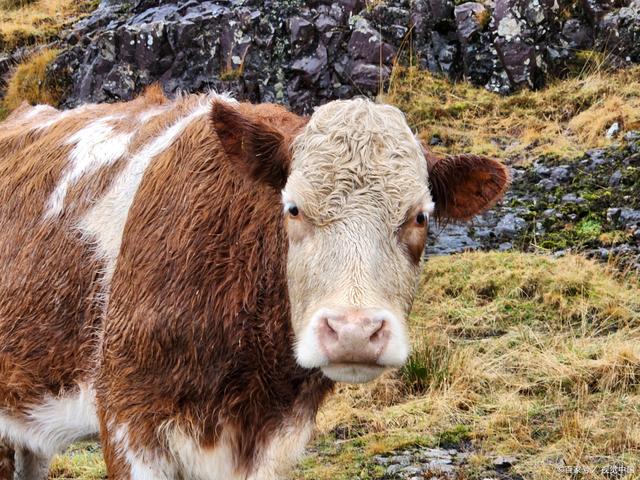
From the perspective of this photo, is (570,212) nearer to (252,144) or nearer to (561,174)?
(561,174)

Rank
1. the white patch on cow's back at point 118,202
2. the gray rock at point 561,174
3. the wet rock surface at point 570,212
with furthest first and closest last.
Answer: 1. the gray rock at point 561,174
2. the wet rock surface at point 570,212
3. the white patch on cow's back at point 118,202

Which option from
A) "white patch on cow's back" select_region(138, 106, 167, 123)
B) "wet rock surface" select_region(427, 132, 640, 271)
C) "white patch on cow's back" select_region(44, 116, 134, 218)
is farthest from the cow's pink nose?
"wet rock surface" select_region(427, 132, 640, 271)

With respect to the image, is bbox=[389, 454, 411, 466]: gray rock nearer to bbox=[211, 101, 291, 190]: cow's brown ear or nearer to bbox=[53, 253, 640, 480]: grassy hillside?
bbox=[53, 253, 640, 480]: grassy hillside

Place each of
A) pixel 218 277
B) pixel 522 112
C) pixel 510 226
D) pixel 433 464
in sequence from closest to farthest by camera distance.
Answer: pixel 218 277, pixel 433 464, pixel 510 226, pixel 522 112

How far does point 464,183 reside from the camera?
14.6ft

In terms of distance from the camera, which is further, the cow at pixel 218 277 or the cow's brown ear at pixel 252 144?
the cow's brown ear at pixel 252 144

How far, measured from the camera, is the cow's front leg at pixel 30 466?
20.5ft

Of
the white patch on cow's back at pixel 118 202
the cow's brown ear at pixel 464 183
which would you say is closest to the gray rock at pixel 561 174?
the cow's brown ear at pixel 464 183

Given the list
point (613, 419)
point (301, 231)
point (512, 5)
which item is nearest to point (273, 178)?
point (301, 231)

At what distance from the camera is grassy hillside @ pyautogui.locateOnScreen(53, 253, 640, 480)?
619 cm

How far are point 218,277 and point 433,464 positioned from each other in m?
2.57

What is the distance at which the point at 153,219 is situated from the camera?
449 centimetres

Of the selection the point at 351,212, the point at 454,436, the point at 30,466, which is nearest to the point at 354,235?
the point at 351,212

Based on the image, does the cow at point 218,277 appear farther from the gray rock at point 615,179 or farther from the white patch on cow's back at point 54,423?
the gray rock at point 615,179
